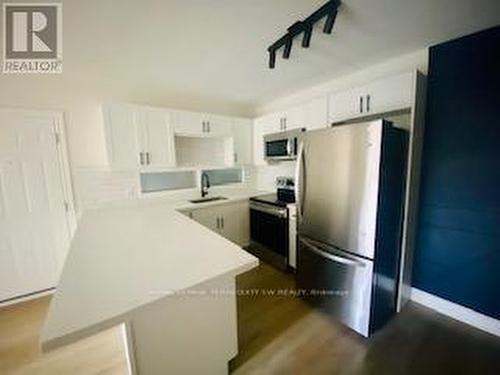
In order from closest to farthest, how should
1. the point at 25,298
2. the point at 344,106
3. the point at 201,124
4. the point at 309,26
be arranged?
the point at 309,26 < the point at 344,106 < the point at 25,298 < the point at 201,124

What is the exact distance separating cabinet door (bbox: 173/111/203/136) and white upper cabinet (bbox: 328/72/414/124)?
5.42 ft

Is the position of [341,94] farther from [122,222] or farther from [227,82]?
[122,222]

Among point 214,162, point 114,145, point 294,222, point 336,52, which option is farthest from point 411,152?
point 114,145

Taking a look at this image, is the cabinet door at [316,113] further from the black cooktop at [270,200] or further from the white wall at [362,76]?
the black cooktop at [270,200]

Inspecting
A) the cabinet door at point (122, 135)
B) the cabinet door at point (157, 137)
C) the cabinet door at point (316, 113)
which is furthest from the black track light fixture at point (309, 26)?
the cabinet door at point (122, 135)

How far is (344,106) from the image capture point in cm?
238

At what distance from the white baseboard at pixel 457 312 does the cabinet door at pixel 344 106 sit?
72.9 inches

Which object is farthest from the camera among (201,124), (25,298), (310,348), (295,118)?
(201,124)

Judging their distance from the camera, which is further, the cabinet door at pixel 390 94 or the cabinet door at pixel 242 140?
the cabinet door at pixel 242 140

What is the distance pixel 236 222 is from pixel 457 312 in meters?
2.43

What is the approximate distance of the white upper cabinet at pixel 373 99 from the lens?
1.95 m

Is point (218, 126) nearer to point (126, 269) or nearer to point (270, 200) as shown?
point (270, 200)

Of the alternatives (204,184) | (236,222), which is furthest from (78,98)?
(236,222)

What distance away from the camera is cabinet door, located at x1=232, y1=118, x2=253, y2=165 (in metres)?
3.53
